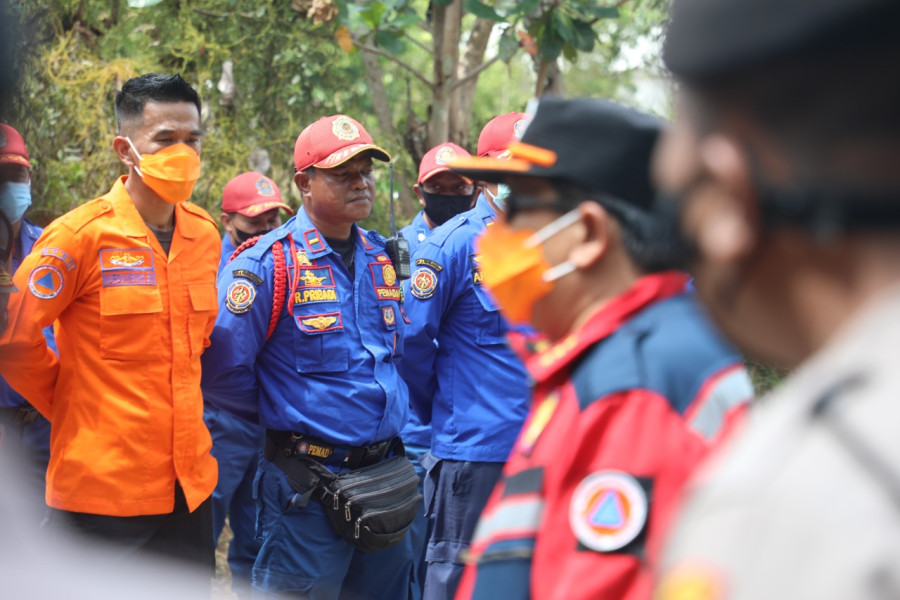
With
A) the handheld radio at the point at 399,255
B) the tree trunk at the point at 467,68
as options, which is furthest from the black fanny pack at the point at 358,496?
the tree trunk at the point at 467,68

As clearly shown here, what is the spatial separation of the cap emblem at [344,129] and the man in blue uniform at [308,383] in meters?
0.19

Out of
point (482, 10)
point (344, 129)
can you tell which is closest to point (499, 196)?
point (344, 129)

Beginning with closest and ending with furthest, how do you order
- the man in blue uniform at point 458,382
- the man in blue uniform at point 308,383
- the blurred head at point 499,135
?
the man in blue uniform at point 308,383 → the man in blue uniform at point 458,382 → the blurred head at point 499,135

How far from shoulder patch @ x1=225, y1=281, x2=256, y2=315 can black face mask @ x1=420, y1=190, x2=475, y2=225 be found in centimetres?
240

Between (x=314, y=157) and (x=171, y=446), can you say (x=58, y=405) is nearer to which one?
(x=171, y=446)

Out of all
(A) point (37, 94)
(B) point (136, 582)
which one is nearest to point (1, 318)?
(B) point (136, 582)

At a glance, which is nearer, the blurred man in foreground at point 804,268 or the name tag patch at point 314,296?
the blurred man in foreground at point 804,268

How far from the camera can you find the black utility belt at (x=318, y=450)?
3809 mm

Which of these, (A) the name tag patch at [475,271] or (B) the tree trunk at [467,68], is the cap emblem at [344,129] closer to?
(A) the name tag patch at [475,271]

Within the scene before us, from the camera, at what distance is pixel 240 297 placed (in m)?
3.81

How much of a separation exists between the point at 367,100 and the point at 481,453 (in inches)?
274

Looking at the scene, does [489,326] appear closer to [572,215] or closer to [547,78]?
[572,215]

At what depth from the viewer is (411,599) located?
4578mm

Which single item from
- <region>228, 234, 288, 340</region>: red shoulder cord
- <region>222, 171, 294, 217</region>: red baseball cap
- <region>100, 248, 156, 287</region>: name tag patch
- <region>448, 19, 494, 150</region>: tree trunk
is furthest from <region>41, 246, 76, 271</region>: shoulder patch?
<region>448, 19, 494, 150</region>: tree trunk
